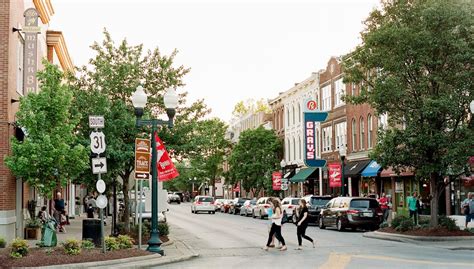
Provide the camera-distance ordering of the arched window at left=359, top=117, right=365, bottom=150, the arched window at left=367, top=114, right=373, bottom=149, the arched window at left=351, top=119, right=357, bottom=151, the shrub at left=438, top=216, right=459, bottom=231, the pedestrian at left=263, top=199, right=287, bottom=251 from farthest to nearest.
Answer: the arched window at left=351, top=119, right=357, bottom=151 < the arched window at left=359, top=117, right=365, bottom=150 < the arched window at left=367, top=114, right=373, bottom=149 < the shrub at left=438, top=216, right=459, bottom=231 < the pedestrian at left=263, top=199, right=287, bottom=251

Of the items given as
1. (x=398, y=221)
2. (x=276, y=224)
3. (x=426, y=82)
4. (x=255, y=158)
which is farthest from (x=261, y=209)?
(x=276, y=224)

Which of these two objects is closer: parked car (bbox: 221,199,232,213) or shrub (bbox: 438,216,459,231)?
shrub (bbox: 438,216,459,231)

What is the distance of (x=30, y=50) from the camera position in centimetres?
2295

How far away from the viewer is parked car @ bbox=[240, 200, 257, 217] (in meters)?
51.8

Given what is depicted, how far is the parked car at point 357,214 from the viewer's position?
102 feet

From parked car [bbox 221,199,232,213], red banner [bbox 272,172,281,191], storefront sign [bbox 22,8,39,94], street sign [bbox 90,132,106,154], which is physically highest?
storefront sign [bbox 22,8,39,94]

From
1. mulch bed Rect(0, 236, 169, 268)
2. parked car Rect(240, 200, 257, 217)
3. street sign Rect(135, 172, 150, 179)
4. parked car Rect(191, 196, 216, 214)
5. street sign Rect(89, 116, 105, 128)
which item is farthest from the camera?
parked car Rect(191, 196, 216, 214)

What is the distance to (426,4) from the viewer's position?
25.1 metres

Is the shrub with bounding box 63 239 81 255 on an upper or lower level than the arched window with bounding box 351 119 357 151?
lower

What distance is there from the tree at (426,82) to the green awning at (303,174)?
2910 cm

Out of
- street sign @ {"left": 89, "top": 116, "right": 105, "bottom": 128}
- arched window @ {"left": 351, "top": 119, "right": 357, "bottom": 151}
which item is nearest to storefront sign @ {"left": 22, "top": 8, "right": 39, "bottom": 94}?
street sign @ {"left": 89, "top": 116, "right": 105, "bottom": 128}

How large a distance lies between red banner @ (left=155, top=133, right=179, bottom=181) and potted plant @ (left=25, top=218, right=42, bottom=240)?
7.29 m

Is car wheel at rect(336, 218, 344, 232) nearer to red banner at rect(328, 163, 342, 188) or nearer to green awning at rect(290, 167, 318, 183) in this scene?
red banner at rect(328, 163, 342, 188)

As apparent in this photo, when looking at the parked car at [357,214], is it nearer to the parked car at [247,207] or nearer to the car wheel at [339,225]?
the car wheel at [339,225]
